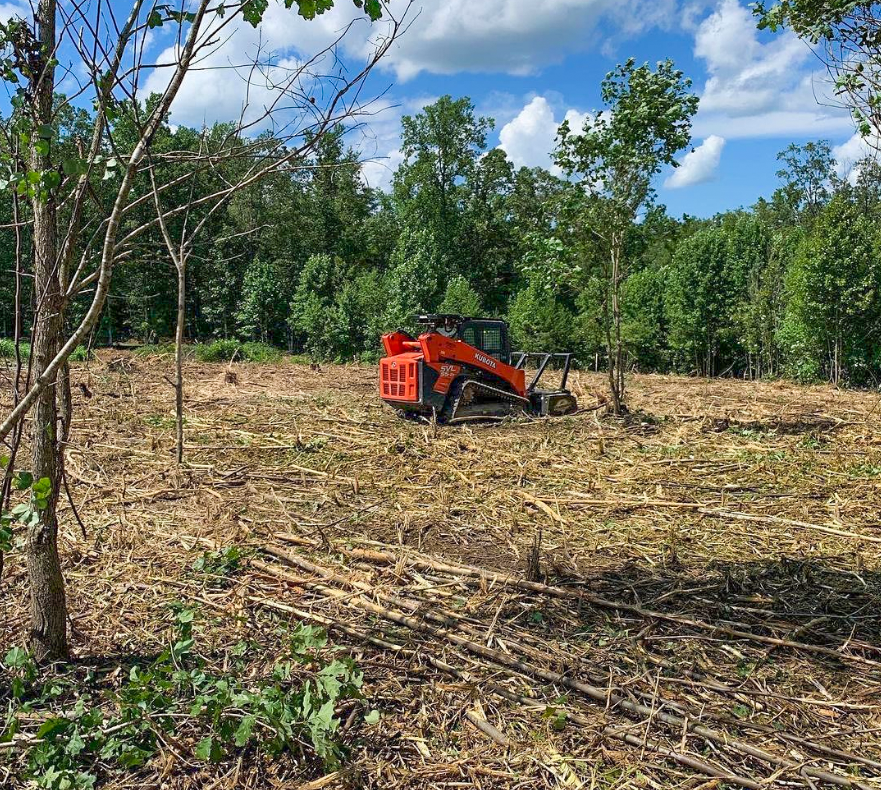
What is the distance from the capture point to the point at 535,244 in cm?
1188

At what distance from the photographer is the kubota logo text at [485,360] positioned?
11.2 m

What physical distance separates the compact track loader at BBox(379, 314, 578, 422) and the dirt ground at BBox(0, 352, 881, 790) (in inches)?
27.4

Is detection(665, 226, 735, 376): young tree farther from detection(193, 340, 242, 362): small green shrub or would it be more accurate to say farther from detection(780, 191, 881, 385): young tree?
detection(193, 340, 242, 362): small green shrub

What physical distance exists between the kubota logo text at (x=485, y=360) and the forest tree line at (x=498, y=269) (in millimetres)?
1738

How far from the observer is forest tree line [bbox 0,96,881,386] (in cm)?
1544

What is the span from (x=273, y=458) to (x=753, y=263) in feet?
67.7

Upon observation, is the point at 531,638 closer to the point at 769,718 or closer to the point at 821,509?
the point at 769,718

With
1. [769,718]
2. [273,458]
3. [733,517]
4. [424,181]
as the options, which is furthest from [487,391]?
[424,181]

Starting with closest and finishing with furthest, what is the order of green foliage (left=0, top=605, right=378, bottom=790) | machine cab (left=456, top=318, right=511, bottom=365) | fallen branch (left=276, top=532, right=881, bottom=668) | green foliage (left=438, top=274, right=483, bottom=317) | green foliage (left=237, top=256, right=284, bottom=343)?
green foliage (left=0, top=605, right=378, bottom=790) < fallen branch (left=276, top=532, right=881, bottom=668) < machine cab (left=456, top=318, right=511, bottom=365) < green foliage (left=438, top=274, right=483, bottom=317) < green foliage (left=237, top=256, right=284, bottom=343)

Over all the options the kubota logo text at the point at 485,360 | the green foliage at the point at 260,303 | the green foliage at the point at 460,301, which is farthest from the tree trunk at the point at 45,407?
the green foliage at the point at 260,303

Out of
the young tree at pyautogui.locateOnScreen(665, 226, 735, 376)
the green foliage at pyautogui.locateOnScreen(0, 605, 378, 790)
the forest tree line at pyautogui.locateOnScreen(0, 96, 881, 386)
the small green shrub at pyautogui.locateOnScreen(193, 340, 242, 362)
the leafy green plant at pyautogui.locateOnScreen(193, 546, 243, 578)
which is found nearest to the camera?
the green foliage at pyautogui.locateOnScreen(0, 605, 378, 790)

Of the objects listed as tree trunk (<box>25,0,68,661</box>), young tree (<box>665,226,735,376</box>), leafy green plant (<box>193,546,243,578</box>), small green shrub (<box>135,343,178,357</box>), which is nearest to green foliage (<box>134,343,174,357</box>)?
small green shrub (<box>135,343,178,357</box>)

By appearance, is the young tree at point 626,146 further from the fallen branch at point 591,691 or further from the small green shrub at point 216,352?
the small green shrub at point 216,352

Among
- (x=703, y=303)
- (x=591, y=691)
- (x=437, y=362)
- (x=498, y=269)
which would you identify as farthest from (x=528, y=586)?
(x=498, y=269)
